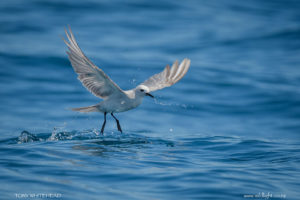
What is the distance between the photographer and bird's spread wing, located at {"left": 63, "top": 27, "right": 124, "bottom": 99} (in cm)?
802

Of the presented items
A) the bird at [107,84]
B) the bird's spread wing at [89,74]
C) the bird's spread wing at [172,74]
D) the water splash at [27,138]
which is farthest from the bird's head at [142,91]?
the water splash at [27,138]

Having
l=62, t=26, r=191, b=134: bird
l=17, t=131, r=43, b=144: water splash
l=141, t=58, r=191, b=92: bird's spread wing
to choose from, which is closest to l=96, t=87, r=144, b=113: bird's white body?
l=62, t=26, r=191, b=134: bird

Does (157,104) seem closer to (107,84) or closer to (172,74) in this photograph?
(172,74)

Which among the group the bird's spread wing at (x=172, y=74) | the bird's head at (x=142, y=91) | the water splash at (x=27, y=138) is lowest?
the water splash at (x=27, y=138)

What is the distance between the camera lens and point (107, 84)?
882cm

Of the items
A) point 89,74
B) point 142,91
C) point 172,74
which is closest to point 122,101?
point 142,91

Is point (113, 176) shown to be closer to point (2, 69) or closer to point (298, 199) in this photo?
point (298, 199)

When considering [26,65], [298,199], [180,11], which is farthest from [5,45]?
[298,199]

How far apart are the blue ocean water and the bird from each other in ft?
2.96

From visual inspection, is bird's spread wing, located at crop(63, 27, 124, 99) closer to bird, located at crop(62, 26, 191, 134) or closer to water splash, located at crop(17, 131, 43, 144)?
bird, located at crop(62, 26, 191, 134)

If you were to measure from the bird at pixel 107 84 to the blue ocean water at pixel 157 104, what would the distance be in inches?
35.5

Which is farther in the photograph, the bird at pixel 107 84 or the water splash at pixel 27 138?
the water splash at pixel 27 138

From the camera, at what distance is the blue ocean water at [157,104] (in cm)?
711

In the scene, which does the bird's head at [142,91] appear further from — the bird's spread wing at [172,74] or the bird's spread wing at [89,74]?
the bird's spread wing at [172,74]
